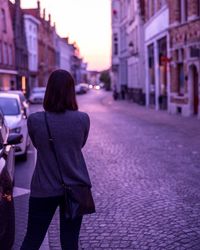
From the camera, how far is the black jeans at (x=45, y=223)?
4180mm

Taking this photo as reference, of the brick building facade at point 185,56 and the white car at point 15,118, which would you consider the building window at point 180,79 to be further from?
the white car at point 15,118

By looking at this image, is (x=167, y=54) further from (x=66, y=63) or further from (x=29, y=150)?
(x=66, y=63)

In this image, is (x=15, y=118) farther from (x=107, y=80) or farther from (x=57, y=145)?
(x=107, y=80)

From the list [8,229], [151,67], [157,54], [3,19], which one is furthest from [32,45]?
[8,229]

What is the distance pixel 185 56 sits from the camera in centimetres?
2753

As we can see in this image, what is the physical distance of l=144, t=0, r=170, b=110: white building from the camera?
3218 centimetres

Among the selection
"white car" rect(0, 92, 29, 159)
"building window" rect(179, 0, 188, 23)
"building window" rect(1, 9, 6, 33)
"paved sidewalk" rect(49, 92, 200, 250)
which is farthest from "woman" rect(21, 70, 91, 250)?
"building window" rect(1, 9, 6, 33)

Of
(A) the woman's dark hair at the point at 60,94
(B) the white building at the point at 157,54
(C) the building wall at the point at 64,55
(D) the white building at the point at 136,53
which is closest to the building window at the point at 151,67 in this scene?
(B) the white building at the point at 157,54

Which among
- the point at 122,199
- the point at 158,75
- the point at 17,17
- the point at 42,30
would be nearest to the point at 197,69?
the point at 158,75

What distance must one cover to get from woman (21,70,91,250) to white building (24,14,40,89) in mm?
64283

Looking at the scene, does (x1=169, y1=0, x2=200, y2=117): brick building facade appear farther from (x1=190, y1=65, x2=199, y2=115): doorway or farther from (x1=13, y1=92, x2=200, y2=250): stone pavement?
(x1=13, y1=92, x2=200, y2=250): stone pavement

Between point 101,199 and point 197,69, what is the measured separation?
18476mm

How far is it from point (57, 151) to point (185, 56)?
948 inches

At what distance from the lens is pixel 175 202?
7949 millimetres
